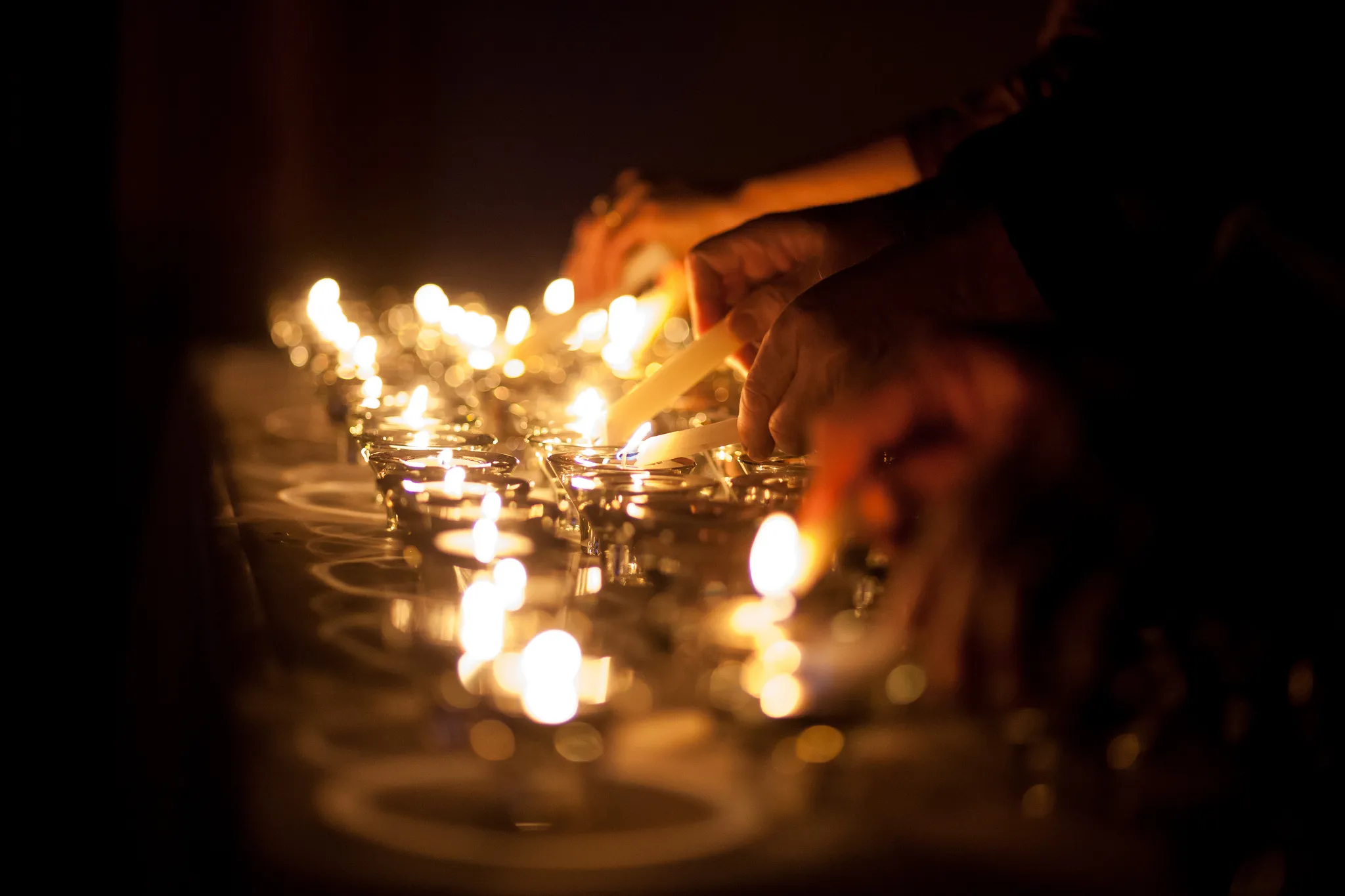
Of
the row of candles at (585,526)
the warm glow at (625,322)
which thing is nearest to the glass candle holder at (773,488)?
the row of candles at (585,526)

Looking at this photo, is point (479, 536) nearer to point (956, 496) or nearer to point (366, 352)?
point (956, 496)

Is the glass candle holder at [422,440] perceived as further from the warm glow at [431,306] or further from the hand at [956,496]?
the warm glow at [431,306]

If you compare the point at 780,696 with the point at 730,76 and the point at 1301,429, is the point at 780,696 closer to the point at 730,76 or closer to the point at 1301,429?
the point at 1301,429

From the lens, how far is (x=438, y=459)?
2.75ft

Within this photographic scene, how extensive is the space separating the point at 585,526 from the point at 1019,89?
0.93 metres

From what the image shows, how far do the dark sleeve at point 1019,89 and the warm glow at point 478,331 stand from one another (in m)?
0.57

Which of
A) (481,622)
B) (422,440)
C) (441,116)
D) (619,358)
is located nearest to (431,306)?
(619,358)

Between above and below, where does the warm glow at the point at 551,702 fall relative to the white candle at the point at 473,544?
below

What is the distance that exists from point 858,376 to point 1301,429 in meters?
0.27

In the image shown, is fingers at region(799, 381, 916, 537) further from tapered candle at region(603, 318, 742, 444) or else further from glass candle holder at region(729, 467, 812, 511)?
tapered candle at region(603, 318, 742, 444)

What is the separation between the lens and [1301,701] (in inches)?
21.4

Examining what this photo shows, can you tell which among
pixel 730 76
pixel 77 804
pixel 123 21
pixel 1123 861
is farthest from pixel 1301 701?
pixel 123 21

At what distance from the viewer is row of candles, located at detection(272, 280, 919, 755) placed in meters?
0.52

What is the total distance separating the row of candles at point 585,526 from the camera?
0.52 m
